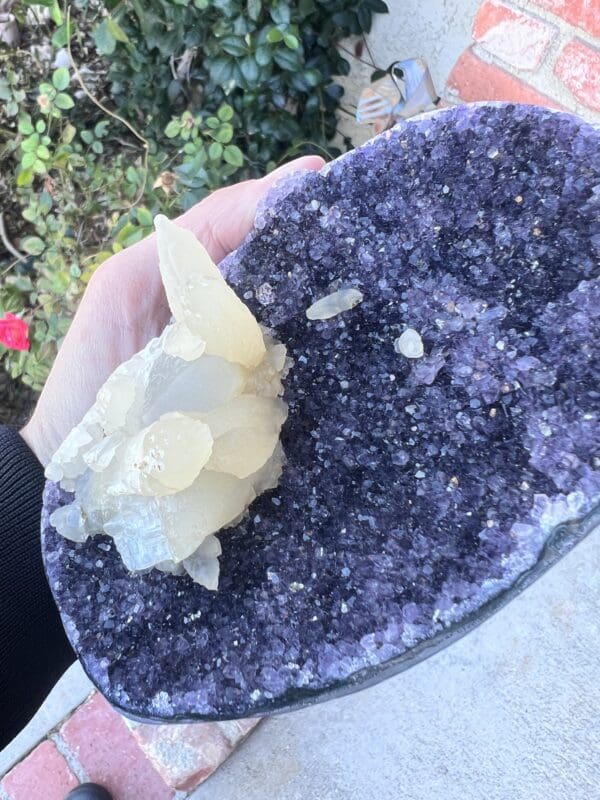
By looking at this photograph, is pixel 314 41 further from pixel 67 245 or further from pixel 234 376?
A: pixel 234 376

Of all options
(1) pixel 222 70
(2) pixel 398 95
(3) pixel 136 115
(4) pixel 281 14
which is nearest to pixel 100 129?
(3) pixel 136 115

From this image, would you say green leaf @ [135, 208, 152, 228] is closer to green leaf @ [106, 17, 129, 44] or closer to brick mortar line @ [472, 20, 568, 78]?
green leaf @ [106, 17, 129, 44]

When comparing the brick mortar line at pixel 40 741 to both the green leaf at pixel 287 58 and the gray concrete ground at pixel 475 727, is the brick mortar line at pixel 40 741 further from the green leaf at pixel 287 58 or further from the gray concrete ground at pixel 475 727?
the green leaf at pixel 287 58

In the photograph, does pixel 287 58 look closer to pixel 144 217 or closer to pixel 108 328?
pixel 144 217

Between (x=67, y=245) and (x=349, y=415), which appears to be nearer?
(x=349, y=415)

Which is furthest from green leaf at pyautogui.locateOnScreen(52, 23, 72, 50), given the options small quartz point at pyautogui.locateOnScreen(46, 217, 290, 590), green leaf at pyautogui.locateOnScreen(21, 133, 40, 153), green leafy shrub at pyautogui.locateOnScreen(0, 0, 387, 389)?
small quartz point at pyautogui.locateOnScreen(46, 217, 290, 590)

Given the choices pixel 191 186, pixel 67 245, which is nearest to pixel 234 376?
pixel 191 186
